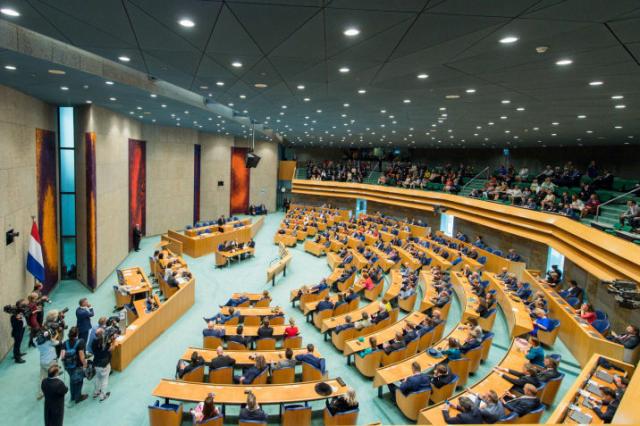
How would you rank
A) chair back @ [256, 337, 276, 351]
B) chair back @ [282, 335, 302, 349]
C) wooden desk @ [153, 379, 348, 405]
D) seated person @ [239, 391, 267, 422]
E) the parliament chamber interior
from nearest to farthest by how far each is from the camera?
1. the parliament chamber interior
2. seated person @ [239, 391, 267, 422]
3. wooden desk @ [153, 379, 348, 405]
4. chair back @ [256, 337, 276, 351]
5. chair back @ [282, 335, 302, 349]

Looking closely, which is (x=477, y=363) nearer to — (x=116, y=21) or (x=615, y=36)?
(x=615, y=36)

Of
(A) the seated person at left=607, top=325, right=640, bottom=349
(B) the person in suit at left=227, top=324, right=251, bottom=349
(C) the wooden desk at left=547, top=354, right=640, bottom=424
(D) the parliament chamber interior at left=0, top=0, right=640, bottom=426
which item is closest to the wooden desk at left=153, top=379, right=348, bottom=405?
(D) the parliament chamber interior at left=0, top=0, right=640, bottom=426

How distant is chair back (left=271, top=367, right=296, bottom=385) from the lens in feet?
24.2

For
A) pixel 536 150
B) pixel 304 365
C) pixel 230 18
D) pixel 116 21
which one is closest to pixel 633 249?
pixel 304 365

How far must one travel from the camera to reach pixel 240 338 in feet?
28.3

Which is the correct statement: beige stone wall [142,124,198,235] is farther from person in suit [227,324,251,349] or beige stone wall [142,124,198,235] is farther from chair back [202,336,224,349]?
person in suit [227,324,251,349]

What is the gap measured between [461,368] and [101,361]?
7186 mm

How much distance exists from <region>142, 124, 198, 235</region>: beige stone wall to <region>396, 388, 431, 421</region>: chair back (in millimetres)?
18856

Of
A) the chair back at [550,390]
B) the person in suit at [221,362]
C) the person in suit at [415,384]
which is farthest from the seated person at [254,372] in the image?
the chair back at [550,390]

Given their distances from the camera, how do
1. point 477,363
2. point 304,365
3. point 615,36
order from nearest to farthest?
point 615,36, point 304,365, point 477,363

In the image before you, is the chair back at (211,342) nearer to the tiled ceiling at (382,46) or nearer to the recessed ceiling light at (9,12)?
the tiled ceiling at (382,46)

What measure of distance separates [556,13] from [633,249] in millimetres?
7556

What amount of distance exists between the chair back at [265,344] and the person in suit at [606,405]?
20.5 ft

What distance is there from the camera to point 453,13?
4066 millimetres
